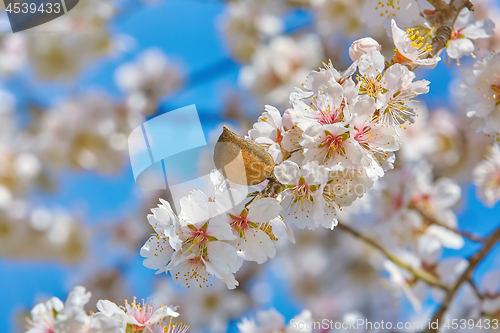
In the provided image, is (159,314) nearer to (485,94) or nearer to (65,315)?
(65,315)

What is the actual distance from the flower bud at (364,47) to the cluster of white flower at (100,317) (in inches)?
25.7

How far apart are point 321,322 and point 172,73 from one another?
111 inches

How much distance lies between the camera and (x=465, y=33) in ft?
3.42

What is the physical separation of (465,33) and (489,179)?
90 cm

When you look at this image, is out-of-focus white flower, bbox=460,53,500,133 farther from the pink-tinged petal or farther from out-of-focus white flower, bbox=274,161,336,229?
the pink-tinged petal

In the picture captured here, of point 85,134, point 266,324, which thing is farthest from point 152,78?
point 266,324

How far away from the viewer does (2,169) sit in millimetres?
2529

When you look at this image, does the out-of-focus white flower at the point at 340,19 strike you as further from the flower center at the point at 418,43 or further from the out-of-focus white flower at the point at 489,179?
the flower center at the point at 418,43

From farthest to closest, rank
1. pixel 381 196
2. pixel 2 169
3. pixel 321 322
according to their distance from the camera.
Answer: pixel 2 169 → pixel 381 196 → pixel 321 322

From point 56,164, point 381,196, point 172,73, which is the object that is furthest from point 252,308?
point 172,73

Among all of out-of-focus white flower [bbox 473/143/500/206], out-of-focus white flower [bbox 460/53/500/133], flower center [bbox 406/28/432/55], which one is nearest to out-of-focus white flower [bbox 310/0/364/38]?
out-of-focus white flower [bbox 473/143/500/206]

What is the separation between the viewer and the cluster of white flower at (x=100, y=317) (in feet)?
2.45

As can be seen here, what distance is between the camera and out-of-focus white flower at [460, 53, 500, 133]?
1.12m

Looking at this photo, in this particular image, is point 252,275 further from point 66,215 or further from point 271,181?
point 271,181
